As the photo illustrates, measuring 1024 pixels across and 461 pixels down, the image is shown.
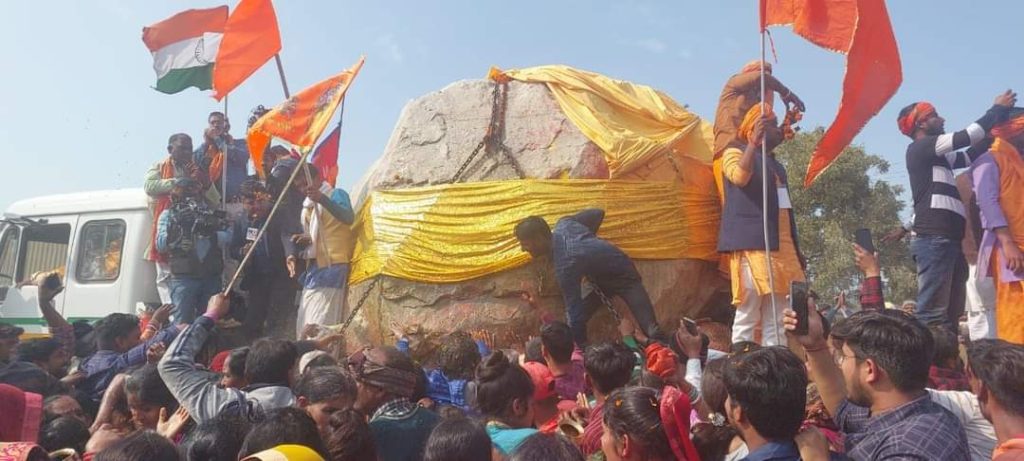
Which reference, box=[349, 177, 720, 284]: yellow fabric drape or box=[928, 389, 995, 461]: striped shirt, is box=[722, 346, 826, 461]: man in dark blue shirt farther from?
box=[349, 177, 720, 284]: yellow fabric drape

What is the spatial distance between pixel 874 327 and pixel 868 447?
391 mm

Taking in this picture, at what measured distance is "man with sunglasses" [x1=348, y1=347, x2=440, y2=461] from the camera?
2.95 m

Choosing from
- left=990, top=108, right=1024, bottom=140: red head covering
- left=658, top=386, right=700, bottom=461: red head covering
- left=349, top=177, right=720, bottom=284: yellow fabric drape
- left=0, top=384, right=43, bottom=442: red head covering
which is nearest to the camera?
left=658, top=386, right=700, bottom=461: red head covering

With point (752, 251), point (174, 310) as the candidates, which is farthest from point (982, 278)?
point (174, 310)

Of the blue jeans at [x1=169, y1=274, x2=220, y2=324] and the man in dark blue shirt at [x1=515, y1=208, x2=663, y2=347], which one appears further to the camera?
the blue jeans at [x1=169, y1=274, x2=220, y2=324]

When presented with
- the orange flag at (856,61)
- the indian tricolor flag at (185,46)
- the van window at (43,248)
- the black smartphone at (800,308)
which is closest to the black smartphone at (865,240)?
the orange flag at (856,61)

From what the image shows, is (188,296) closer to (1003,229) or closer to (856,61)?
(856,61)

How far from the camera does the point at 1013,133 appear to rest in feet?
19.2

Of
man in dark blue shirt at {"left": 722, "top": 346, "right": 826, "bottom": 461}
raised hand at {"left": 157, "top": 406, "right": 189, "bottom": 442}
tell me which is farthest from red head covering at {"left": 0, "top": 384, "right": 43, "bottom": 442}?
Result: man in dark blue shirt at {"left": 722, "top": 346, "right": 826, "bottom": 461}

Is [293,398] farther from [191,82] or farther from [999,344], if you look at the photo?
[191,82]

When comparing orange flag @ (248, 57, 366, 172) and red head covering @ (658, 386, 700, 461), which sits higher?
orange flag @ (248, 57, 366, 172)

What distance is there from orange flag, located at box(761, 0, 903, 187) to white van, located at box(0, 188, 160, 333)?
661cm

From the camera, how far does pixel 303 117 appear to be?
683 centimetres

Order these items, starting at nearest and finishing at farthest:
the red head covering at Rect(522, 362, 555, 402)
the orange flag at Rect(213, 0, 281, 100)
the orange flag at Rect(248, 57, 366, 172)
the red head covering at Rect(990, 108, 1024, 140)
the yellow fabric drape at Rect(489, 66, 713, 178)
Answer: the red head covering at Rect(522, 362, 555, 402) < the red head covering at Rect(990, 108, 1024, 140) < the yellow fabric drape at Rect(489, 66, 713, 178) < the orange flag at Rect(248, 57, 366, 172) < the orange flag at Rect(213, 0, 281, 100)
